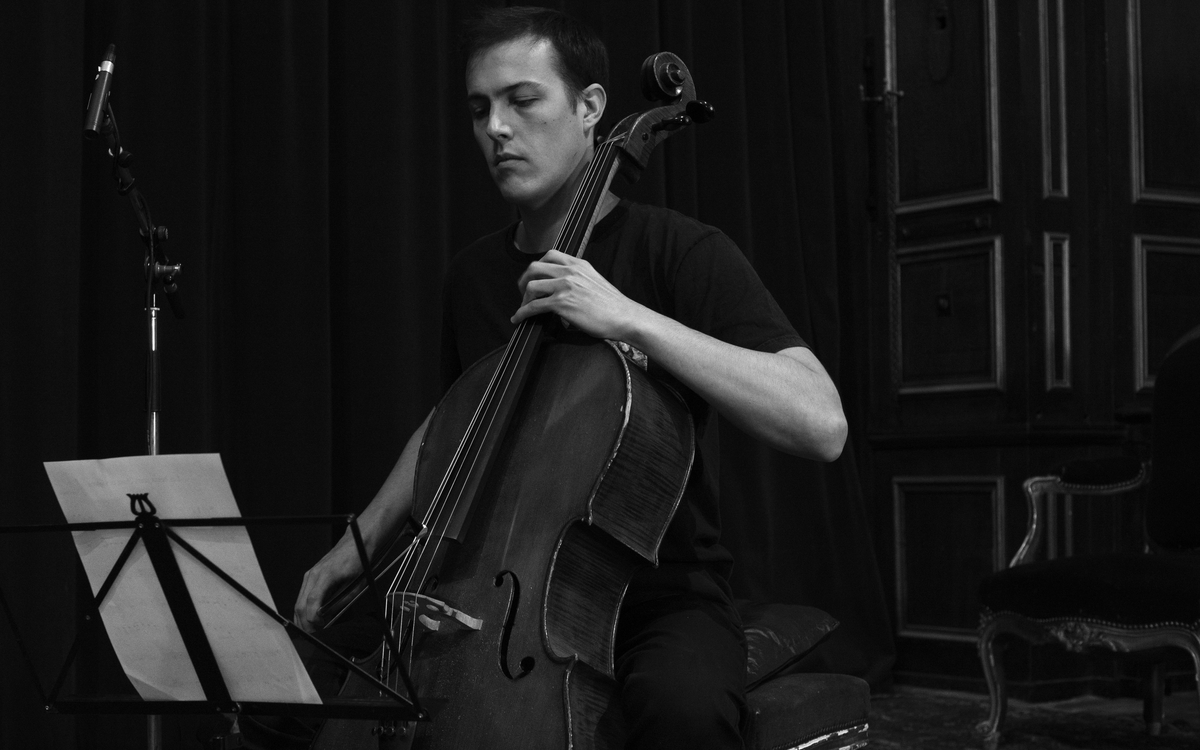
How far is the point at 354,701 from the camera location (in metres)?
1.16

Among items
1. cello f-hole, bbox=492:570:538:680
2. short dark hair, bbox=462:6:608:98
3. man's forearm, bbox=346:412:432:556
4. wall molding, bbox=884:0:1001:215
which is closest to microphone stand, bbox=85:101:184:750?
man's forearm, bbox=346:412:432:556

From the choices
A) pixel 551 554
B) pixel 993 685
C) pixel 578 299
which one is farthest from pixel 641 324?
pixel 993 685

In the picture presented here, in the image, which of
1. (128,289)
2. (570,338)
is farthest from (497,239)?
(128,289)

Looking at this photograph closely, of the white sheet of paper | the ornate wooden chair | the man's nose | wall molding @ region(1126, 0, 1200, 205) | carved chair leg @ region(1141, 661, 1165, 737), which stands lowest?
carved chair leg @ region(1141, 661, 1165, 737)

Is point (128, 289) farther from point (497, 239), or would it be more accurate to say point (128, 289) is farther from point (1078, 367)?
point (1078, 367)

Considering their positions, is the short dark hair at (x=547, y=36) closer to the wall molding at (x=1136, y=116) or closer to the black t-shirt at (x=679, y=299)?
the black t-shirt at (x=679, y=299)

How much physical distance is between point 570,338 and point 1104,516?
2.70m

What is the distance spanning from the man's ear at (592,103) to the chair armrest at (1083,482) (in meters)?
1.91

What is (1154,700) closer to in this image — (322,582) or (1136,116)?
(1136,116)

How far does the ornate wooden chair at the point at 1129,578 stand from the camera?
279cm

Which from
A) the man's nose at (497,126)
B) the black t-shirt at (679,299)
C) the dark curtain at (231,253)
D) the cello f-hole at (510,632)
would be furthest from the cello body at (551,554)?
the dark curtain at (231,253)

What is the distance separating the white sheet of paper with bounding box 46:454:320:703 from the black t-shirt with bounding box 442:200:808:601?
0.49 meters

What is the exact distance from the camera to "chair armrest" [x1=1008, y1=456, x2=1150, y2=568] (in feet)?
10.5

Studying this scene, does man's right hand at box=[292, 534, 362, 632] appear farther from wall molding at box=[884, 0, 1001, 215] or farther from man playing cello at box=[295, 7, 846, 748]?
wall molding at box=[884, 0, 1001, 215]
